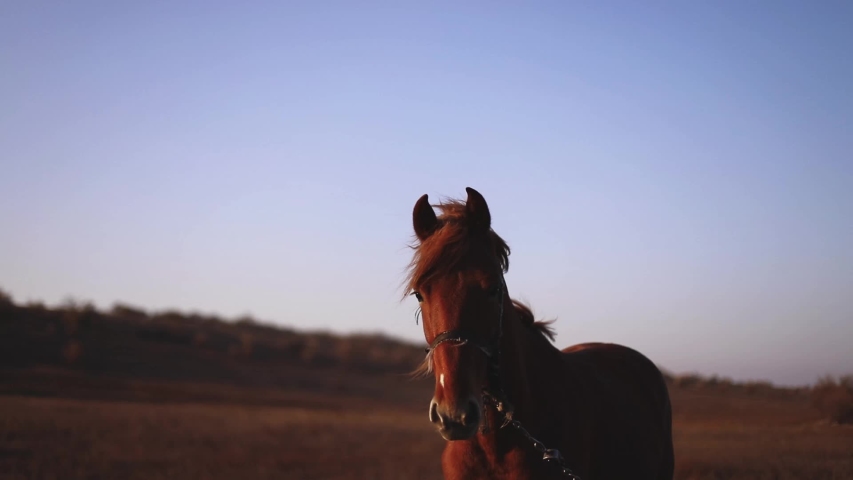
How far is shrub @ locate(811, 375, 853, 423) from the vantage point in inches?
373

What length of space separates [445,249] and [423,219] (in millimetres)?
381


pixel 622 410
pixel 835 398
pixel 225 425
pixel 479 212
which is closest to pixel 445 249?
pixel 479 212

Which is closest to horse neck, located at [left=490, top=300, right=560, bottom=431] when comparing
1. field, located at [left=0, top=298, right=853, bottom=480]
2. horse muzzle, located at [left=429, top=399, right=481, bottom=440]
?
horse muzzle, located at [left=429, top=399, right=481, bottom=440]

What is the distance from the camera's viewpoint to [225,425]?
14312 mm

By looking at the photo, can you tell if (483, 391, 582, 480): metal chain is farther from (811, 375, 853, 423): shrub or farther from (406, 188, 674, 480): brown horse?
(811, 375, 853, 423): shrub

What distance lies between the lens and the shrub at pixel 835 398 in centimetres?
947

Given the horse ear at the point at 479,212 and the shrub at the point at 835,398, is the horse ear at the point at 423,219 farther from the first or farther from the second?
the shrub at the point at 835,398

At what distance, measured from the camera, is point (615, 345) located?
632 cm

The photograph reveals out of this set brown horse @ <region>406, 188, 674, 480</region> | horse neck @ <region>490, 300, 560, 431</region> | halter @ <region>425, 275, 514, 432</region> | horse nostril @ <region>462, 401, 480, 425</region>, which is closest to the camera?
horse nostril @ <region>462, 401, 480, 425</region>

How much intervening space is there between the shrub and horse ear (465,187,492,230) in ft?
27.4

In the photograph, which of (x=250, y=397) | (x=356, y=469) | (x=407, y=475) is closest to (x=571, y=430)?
(x=407, y=475)

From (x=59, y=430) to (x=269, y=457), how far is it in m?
3.59

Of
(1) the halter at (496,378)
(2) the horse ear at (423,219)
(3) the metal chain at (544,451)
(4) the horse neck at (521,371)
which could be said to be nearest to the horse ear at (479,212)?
(2) the horse ear at (423,219)

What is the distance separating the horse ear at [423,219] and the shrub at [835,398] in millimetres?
8535
